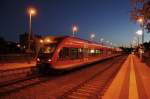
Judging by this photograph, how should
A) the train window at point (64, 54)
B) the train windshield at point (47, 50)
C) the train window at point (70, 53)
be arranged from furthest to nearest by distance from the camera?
the train window at point (70, 53) → the train window at point (64, 54) → the train windshield at point (47, 50)

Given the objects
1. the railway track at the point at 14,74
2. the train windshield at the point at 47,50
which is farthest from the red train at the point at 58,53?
the railway track at the point at 14,74

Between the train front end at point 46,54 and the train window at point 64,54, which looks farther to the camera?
the train window at point 64,54

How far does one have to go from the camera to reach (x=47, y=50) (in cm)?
1959

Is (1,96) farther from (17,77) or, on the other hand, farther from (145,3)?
(145,3)

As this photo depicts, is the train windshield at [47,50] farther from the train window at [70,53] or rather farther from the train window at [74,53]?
the train window at [74,53]

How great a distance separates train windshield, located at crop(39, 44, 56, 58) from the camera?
61.8ft

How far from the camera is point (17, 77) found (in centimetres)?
1755

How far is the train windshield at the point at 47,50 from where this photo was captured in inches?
742

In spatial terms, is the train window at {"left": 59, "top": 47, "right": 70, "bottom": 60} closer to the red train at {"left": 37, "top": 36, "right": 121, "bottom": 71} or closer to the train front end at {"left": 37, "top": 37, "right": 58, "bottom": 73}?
the red train at {"left": 37, "top": 36, "right": 121, "bottom": 71}

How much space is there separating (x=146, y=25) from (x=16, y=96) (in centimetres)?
1949

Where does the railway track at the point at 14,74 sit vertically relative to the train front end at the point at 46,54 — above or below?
below

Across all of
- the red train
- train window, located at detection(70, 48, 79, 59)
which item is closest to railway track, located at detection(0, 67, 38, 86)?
the red train

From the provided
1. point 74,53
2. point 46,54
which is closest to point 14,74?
point 46,54

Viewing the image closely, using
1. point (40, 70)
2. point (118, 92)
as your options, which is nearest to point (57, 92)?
point (118, 92)
